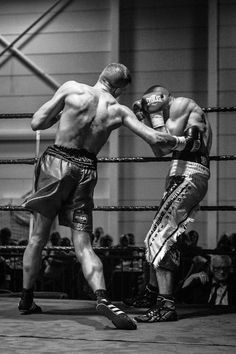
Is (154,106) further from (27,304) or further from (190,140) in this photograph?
(27,304)

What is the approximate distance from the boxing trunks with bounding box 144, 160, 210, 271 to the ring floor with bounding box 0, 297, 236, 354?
35cm

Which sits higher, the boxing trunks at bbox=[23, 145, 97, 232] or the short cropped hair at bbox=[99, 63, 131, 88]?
the short cropped hair at bbox=[99, 63, 131, 88]

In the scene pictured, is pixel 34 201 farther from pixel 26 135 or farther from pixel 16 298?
pixel 26 135

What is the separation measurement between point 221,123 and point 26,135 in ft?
9.66

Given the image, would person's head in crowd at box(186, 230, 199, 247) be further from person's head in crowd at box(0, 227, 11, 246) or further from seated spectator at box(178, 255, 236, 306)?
person's head in crowd at box(0, 227, 11, 246)

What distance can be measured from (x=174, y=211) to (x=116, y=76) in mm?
776

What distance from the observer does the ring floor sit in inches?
100

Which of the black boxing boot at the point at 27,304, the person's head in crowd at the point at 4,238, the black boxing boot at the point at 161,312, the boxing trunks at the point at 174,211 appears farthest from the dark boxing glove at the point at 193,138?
the person's head in crowd at the point at 4,238

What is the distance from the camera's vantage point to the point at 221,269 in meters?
5.13

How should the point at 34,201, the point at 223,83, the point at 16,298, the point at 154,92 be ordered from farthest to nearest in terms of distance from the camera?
the point at 223,83 < the point at 16,298 < the point at 154,92 < the point at 34,201

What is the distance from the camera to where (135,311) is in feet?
12.1

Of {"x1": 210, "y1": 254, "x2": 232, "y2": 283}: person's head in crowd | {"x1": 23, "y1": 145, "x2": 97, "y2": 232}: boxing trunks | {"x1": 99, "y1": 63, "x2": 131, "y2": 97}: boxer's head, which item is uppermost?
{"x1": 99, "y1": 63, "x2": 131, "y2": 97}: boxer's head

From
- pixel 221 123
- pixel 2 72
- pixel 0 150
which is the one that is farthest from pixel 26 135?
pixel 221 123

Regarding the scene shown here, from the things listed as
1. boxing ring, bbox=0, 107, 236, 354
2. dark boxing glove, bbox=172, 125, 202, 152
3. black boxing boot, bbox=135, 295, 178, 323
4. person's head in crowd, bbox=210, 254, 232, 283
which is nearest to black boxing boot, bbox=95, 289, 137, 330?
boxing ring, bbox=0, 107, 236, 354
